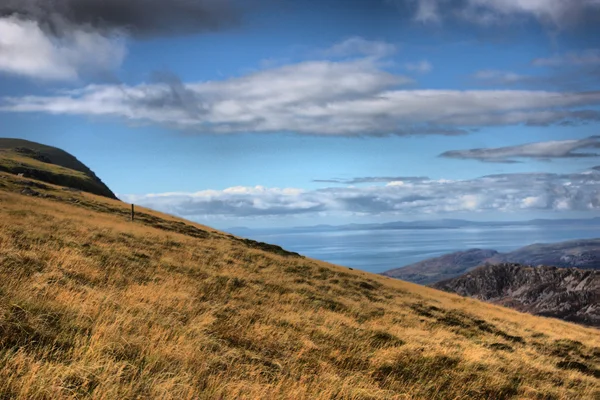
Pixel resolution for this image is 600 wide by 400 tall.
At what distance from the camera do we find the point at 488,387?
382 inches

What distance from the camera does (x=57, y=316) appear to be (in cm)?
732

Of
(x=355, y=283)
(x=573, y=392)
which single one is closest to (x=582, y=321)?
(x=355, y=283)

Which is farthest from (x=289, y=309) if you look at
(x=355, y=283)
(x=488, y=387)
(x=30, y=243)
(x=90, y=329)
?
(x=355, y=283)

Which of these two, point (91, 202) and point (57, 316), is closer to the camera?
point (57, 316)

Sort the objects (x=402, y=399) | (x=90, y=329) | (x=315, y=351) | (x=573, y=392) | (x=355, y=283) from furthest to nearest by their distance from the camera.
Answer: (x=355, y=283) → (x=573, y=392) → (x=315, y=351) → (x=402, y=399) → (x=90, y=329)

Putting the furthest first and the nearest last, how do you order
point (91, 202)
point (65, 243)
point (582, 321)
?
point (582, 321), point (91, 202), point (65, 243)

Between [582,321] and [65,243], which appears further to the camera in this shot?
[582,321]

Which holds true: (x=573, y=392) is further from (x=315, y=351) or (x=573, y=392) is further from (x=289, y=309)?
(x=289, y=309)

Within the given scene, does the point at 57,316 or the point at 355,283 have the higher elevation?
the point at 57,316

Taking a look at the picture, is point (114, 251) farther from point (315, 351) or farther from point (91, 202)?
point (91, 202)

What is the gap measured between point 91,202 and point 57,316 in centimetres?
4628

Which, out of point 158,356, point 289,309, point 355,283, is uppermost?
point 158,356

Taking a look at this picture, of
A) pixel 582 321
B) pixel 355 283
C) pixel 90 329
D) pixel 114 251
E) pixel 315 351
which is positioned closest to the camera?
pixel 90 329

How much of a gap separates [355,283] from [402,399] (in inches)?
917
